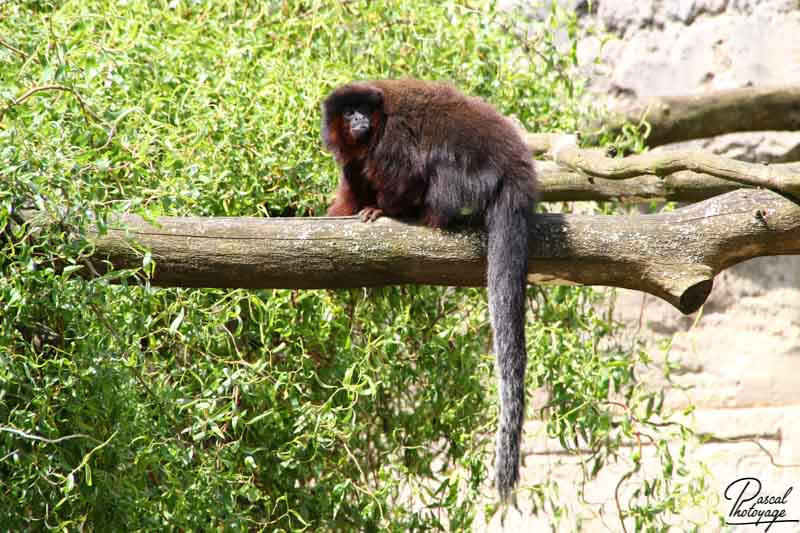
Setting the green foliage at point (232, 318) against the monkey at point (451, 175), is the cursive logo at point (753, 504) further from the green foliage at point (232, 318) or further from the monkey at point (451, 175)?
the monkey at point (451, 175)

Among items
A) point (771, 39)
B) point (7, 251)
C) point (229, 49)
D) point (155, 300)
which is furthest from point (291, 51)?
point (771, 39)

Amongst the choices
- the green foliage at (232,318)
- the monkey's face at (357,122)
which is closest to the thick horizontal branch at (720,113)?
the green foliage at (232,318)

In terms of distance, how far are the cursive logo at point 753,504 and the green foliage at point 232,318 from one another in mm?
914

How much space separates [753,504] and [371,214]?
2.06m

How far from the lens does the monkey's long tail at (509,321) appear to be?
2256 millimetres

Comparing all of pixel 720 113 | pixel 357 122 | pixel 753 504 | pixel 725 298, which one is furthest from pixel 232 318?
pixel 725 298

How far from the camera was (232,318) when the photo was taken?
2.62 metres

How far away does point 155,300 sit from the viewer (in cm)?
241

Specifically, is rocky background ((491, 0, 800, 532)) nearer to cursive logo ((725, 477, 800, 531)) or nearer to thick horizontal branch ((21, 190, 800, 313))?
cursive logo ((725, 477, 800, 531))

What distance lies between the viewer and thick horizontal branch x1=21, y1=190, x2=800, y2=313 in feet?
7.04

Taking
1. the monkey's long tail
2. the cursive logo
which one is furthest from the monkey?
the cursive logo

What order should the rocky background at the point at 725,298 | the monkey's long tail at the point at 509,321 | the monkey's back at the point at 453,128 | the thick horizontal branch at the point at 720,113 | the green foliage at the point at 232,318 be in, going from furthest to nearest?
the rocky background at the point at 725,298 → the thick horizontal branch at the point at 720,113 → the monkey's back at the point at 453,128 → the monkey's long tail at the point at 509,321 → the green foliage at the point at 232,318

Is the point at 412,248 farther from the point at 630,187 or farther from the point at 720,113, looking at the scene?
the point at 720,113

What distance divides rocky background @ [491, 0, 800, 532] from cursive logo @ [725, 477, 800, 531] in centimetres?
16
